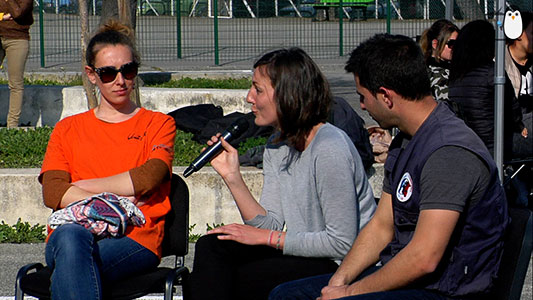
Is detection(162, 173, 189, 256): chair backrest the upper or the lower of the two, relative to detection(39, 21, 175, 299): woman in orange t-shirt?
lower

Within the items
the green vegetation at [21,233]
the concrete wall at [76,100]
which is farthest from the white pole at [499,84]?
the concrete wall at [76,100]

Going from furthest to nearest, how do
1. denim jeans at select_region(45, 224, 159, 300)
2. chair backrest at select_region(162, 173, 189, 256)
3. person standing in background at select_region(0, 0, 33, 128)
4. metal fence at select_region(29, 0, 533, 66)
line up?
metal fence at select_region(29, 0, 533, 66) < person standing in background at select_region(0, 0, 33, 128) < chair backrest at select_region(162, 173, 189, 256) < denim jeans at select_region(45, 224, 159, 300)

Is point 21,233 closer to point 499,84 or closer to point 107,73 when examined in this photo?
point 107,73

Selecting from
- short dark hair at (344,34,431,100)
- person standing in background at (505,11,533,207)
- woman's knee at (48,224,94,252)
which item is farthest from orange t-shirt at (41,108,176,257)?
person standing in background at (505,11,533,207)

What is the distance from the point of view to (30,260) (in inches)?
244

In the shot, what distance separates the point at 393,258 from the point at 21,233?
441cm

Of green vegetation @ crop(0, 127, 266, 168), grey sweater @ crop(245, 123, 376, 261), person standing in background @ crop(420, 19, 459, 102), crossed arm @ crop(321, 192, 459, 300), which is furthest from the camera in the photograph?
green vegetation @ crop(0, 127, 266, 168)

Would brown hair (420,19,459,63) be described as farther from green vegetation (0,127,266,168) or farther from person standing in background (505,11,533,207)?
green vegetation (0,127,266,168)

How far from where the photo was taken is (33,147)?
7.87 meters

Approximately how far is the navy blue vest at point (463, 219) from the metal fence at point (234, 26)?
445 inches

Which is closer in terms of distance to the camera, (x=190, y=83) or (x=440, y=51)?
(x=440, y=51)

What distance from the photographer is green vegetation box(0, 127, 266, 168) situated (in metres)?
7.48

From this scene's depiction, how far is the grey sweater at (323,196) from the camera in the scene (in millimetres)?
3508

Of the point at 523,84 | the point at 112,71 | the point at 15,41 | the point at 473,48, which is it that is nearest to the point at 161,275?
the point at 112,71
